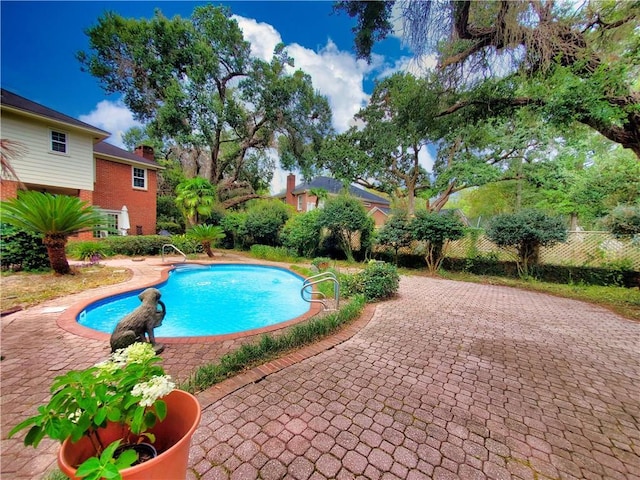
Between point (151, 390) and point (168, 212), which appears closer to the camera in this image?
point (151, 390)

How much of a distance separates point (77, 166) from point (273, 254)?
9.46 metres

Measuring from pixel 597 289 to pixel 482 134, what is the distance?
1056 cm

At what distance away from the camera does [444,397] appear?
2.46m

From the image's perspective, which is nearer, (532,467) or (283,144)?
(532,467)

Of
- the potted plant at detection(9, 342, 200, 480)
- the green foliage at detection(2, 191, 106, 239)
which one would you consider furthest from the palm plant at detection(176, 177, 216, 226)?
the potted plant at detection(9, 342, 200, 480)

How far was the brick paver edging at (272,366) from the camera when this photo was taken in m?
2.34

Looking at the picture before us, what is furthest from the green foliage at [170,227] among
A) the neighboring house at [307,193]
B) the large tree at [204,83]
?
the neighboring house at [307,193]

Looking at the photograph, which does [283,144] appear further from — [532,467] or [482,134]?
[532,467]

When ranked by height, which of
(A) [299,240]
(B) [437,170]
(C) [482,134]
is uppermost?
(C) [482,134]

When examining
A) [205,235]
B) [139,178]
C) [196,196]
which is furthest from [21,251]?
[139,178]

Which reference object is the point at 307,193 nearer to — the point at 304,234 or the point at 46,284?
the point at 304,234

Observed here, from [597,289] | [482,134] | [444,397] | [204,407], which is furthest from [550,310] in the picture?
[482,134]

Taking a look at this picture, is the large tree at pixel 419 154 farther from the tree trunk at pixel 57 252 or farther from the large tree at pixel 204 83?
the tree trunk at pixel 57 252

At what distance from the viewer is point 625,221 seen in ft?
22.4
